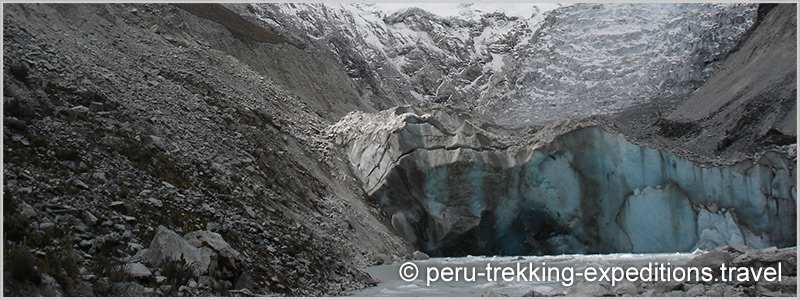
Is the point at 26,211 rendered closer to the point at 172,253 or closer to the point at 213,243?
the point at 172,253

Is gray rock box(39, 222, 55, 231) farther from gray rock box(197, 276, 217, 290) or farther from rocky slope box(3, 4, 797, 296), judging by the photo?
gray rock box(197, 276, 217, 290)

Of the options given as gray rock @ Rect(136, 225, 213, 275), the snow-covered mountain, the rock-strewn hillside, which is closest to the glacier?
the rock-strewn hillside

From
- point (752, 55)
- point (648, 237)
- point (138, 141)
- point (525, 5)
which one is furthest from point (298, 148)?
point (525, 5)

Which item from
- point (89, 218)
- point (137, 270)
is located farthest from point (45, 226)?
point (137, 270)

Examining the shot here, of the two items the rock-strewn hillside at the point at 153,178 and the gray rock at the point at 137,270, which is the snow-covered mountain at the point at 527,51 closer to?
the rock-strewn hillside at the point at 153,178

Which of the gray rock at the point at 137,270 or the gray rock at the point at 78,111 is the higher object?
the gray rock at the point at 78,111

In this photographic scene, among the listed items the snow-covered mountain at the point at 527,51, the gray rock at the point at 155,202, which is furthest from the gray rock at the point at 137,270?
the snow-covered mountain at the point at 527,51
